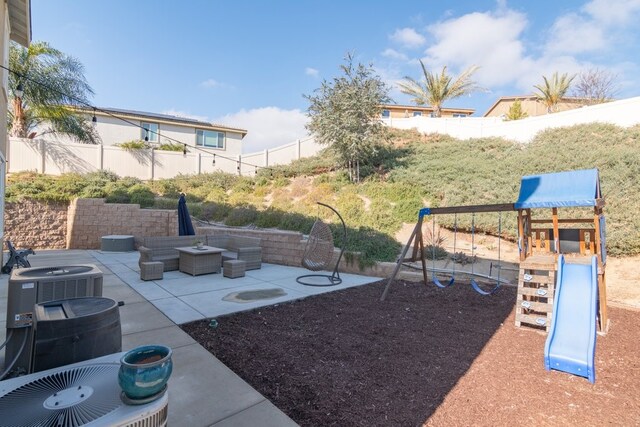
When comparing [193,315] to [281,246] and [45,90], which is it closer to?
[281,246]

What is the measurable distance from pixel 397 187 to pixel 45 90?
15970 mm

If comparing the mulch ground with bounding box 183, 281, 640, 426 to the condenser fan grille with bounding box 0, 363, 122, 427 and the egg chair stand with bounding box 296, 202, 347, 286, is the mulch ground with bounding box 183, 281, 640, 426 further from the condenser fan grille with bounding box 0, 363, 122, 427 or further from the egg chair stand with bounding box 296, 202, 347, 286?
the egg chair stand with bounding box 296, 202, 347, 286

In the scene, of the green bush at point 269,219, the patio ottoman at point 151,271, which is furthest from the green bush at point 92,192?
the patio ottoman at point 151,271

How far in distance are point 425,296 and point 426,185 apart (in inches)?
236

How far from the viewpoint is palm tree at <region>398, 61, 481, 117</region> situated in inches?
821

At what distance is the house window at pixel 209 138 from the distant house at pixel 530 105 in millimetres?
23823

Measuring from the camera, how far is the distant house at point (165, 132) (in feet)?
64.8

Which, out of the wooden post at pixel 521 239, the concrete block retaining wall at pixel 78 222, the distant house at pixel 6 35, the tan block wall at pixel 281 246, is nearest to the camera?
the wooden post at pixel 521 239

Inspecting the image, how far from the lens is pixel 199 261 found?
6773 mm

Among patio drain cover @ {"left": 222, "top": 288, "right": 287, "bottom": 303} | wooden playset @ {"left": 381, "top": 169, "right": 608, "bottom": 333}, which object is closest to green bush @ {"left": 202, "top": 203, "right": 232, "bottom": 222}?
patio drain cover @ {"left": 222, "top": 288, "right": 287, "bottom": 303}

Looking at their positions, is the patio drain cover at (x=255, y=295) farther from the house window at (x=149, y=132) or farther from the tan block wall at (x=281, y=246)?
the house window at (x=149, y=132)

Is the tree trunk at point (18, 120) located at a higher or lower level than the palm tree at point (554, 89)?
lower

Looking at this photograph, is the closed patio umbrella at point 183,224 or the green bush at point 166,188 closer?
the closed patio umbrella at point 183,224

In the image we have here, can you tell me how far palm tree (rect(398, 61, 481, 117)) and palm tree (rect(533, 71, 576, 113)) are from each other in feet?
14.5
